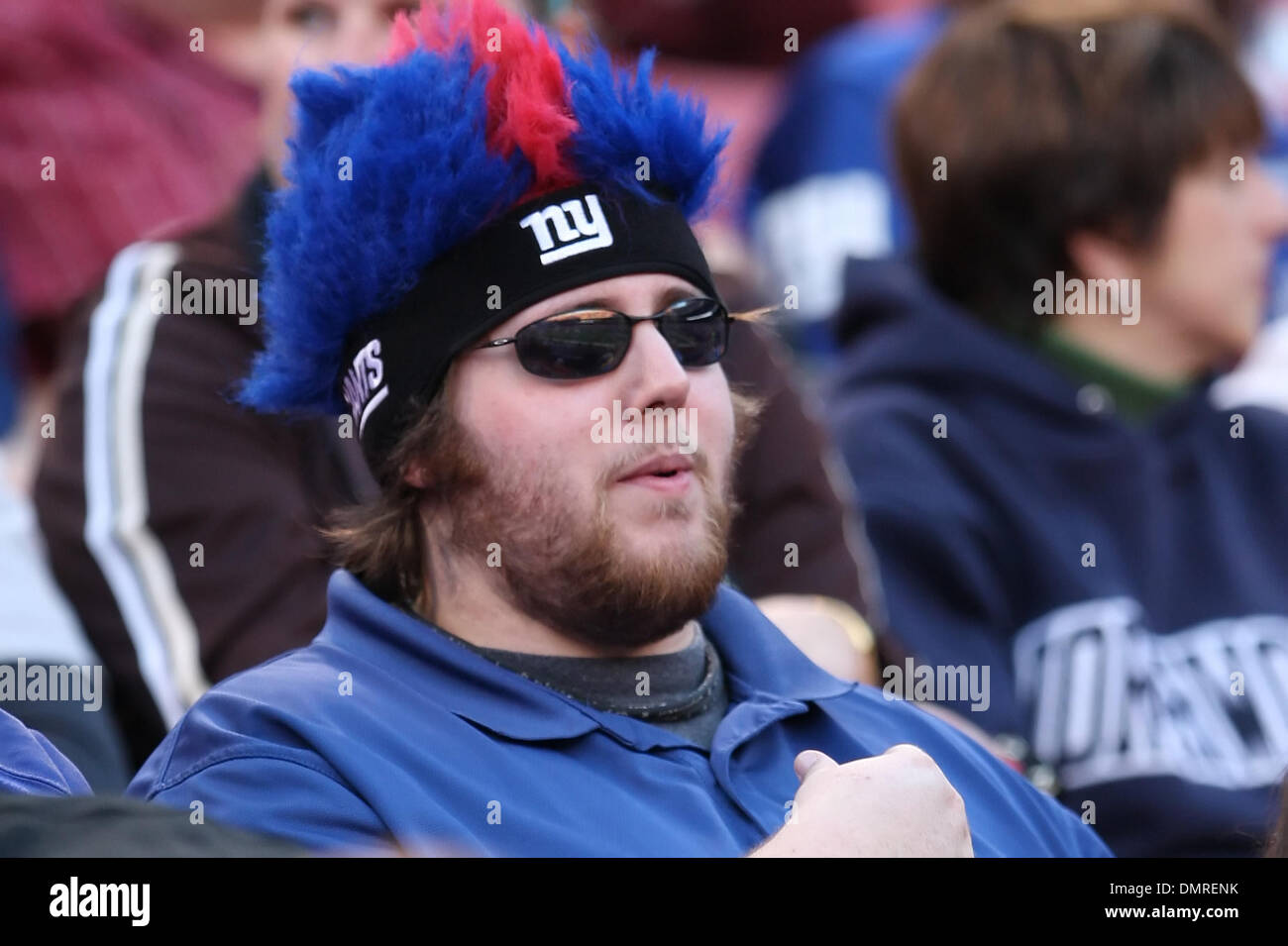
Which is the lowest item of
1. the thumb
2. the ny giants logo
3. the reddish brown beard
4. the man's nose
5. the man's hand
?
the man's hand

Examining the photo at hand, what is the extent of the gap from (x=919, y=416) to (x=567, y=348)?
72.3 inches

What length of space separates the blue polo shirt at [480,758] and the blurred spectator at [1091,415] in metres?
1.17

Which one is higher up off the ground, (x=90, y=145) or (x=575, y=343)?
(x=90, y=145)

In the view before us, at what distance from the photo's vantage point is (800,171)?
5961 millimetres

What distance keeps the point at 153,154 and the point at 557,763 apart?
2.67 metres

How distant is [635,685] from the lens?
245 centimetres

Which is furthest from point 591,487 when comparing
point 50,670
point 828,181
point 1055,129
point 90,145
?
point 828,181

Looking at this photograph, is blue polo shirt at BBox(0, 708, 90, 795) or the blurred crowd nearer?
blue polo shirt at BBox(0, 708, 90, 795)

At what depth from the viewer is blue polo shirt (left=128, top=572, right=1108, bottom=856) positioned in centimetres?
212

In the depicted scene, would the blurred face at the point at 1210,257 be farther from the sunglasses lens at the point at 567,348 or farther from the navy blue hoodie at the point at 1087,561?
the sunglasses lens at the point at 567,348

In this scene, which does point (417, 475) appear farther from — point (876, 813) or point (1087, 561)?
point (1087, 561)

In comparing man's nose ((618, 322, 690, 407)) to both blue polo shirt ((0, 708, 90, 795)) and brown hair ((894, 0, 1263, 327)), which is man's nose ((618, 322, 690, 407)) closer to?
blue polo shirt ((0, 708, 90, 795))

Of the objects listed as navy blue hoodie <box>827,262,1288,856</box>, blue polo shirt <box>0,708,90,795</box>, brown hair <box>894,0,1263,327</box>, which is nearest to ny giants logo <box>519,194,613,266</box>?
blue polo shirt <box>0,708,90,795</box>
